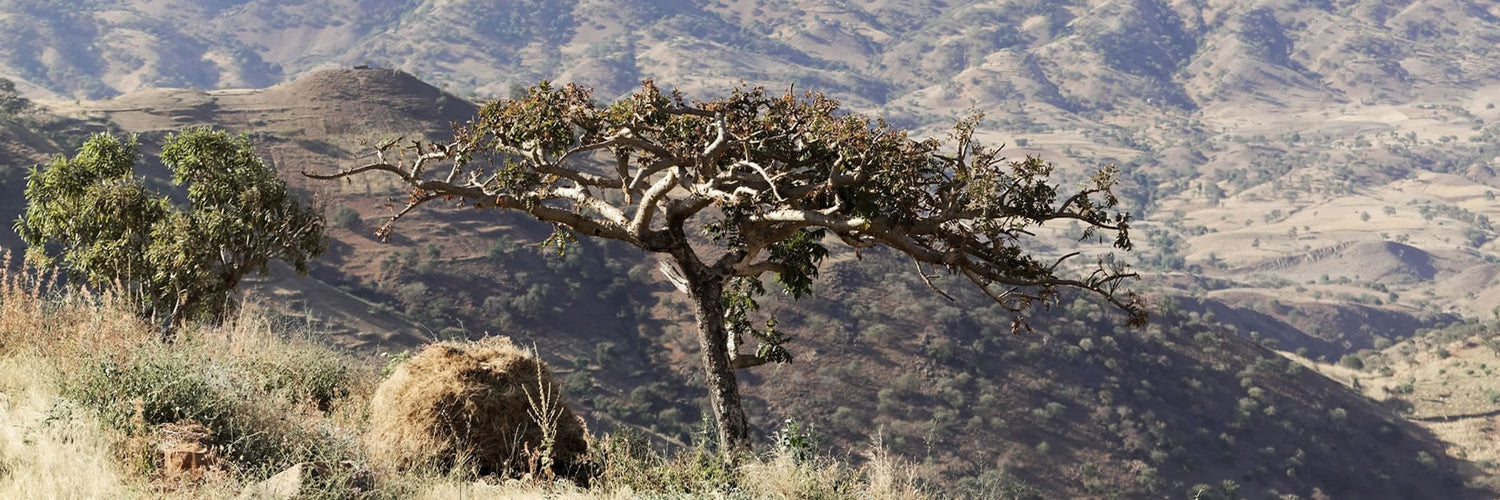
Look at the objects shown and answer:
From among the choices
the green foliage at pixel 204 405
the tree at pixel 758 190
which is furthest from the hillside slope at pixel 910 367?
the green foliage at pixel 204 405

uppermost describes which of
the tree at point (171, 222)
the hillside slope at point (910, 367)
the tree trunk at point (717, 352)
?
the tree at point (171, 222)

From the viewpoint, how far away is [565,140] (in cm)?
968

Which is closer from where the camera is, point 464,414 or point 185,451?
point 185,451

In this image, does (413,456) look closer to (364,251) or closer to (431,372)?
(431,372)

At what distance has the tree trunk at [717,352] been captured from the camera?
31.4 feet

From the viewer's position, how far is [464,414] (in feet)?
25.3

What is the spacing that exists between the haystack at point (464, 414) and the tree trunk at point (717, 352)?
1585 millimetres

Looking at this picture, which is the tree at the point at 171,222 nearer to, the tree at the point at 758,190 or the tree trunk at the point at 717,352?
the tree at the point at 758,190

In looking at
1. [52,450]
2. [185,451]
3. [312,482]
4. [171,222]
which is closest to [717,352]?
[312,482]

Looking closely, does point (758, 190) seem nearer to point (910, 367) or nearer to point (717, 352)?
point (717, 352)

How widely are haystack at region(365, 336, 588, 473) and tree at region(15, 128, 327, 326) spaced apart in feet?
13.5

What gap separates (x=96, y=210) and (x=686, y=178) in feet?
19.1

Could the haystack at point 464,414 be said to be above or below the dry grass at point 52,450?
below

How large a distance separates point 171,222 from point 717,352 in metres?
5.44
